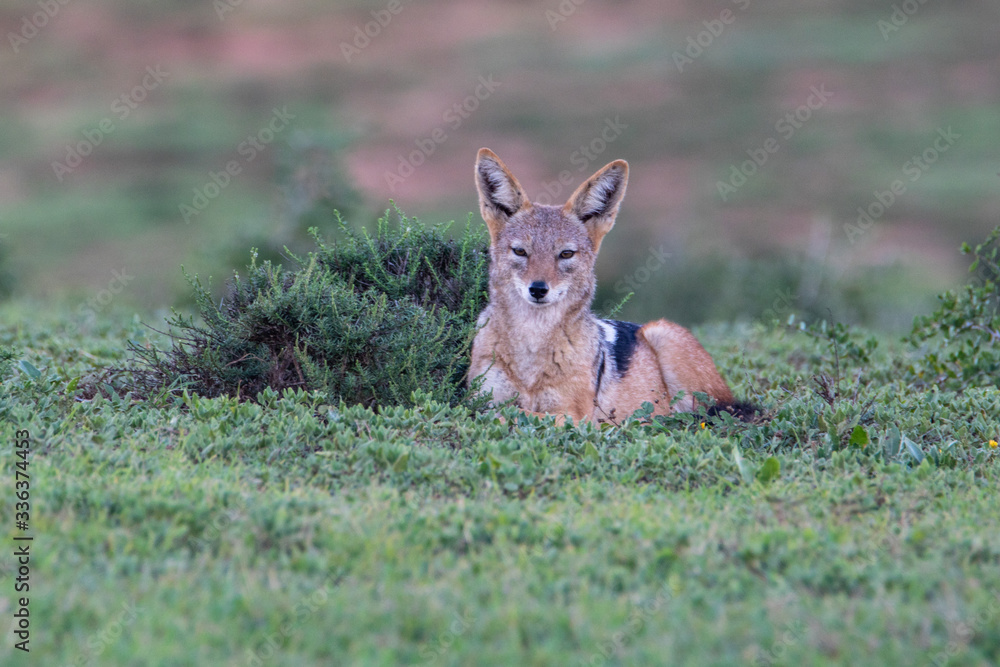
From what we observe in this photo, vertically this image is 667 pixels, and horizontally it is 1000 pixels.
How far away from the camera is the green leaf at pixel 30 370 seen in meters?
6.30

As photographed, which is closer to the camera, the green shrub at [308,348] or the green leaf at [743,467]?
the green leaf at [743,467]

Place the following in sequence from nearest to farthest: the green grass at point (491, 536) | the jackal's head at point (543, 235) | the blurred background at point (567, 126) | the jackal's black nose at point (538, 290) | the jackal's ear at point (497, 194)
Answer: the green grass at point (491, 536) < the jackal's black nose at point (538, 290) < the jackal's head at point (543, 235) < the jackal's ear at point (497, 194) < the blurred background at point (567, 126)

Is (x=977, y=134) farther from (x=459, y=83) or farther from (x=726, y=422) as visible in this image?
(x=726, y=422)

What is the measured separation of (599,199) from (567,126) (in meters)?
20.1

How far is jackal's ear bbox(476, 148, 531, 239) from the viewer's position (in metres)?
6.86

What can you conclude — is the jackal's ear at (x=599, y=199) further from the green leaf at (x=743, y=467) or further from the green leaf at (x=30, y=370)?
the green leaf at (x=30, y=370)

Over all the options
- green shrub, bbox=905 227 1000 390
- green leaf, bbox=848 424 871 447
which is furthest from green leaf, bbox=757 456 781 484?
green shrub, bbox=905 227 1000 390

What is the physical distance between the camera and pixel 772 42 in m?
31.0

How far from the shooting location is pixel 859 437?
5.64 metres

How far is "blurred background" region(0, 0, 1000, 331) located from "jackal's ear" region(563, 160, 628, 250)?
752 centimetres

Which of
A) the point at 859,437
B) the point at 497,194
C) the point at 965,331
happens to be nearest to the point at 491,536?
the point at 859,437

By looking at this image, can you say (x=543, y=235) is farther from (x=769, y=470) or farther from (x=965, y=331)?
(x=965, y=331)

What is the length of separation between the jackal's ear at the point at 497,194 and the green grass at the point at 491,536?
168cm

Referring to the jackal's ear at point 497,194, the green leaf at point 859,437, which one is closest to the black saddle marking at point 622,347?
the jackal's ear at point 497,194
